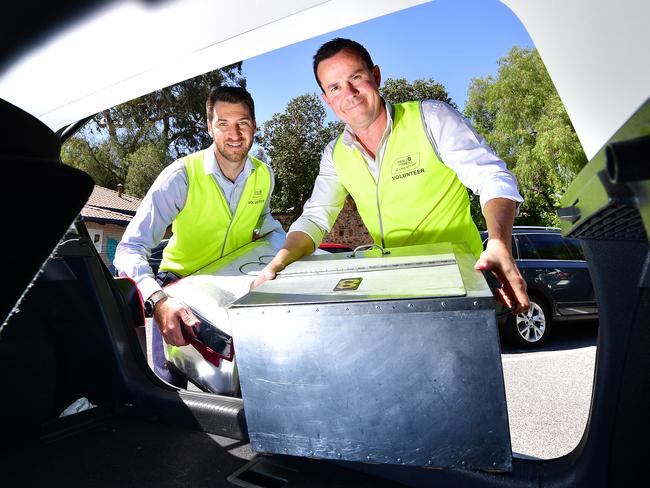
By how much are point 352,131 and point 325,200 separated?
0.36m

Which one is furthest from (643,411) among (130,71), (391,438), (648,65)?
(130,71)

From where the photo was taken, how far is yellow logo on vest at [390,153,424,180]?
1.97 meters

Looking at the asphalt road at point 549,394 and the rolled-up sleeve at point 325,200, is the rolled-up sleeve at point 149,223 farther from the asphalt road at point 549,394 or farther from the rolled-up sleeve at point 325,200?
the asphalt road at point 549,394

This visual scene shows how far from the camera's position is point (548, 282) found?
18.7 ft

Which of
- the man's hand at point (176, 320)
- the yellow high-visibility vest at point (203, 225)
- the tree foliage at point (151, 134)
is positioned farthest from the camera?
the tree foliage at point (151, 134)

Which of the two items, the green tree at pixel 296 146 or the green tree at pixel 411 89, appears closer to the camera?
the green tree at pixel 411 89

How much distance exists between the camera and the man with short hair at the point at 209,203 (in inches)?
99.2

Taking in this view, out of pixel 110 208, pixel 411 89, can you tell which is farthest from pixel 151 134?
pixel 411 89

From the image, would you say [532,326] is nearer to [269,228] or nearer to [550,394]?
[550,394]

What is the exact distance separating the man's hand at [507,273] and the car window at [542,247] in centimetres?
473

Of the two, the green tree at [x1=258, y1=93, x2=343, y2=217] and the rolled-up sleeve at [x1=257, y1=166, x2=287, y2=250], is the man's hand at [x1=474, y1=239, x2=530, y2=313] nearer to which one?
the rolled-up sleeve at [x1=257, y1=166, x2=287, y2=250]

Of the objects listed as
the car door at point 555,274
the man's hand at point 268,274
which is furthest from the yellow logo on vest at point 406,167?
the car door at point 555,274

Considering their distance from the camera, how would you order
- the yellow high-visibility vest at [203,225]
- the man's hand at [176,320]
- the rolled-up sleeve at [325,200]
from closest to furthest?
the man's hand at [176,320] → the rolled-up sleeve at [325,200] → the yellow high-visibility vest at [203,225]

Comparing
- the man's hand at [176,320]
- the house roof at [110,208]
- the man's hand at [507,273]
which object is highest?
the house roof at [110,208]
